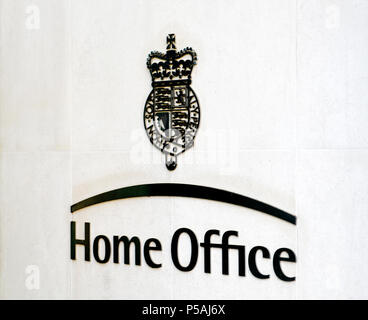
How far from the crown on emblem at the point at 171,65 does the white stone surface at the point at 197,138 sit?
6 centimetres

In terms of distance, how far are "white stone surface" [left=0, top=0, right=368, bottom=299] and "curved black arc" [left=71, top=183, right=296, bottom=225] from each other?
4 cm

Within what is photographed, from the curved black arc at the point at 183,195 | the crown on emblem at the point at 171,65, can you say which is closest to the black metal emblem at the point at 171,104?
the crown on emblem at the point at 171,65

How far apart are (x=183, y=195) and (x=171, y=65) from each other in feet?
2.94

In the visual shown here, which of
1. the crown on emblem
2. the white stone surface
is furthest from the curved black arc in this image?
the crown on emblem

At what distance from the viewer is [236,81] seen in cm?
288

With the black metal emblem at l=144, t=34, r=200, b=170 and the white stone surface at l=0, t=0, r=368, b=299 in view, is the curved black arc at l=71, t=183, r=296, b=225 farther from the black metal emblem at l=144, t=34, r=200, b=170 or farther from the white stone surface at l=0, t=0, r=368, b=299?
the black metal emblem at l=144, t=34, r=200, b=170

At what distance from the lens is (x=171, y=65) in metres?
3.04

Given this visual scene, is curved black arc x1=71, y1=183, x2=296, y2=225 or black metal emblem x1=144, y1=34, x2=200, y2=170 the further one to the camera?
black metal emblem x1=144, y1=34, x2=200, y2=170

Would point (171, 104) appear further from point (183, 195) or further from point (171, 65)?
point (183, 195)

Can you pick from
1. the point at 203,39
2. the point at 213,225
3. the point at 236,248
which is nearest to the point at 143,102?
the point at 203,39

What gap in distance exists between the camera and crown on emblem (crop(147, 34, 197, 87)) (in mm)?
2994

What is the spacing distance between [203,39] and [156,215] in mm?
1247

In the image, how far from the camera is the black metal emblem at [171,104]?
300cm
